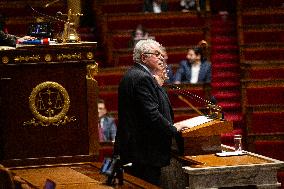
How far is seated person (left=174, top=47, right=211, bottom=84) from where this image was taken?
8773 mm

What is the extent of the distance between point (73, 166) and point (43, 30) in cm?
74

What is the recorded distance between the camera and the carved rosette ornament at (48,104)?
13.9 feet

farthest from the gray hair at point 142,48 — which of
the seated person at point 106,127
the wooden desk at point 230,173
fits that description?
the seated person at point 106,127

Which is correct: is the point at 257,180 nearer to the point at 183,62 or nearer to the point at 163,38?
the point at 183,62

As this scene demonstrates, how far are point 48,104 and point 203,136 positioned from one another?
850mm

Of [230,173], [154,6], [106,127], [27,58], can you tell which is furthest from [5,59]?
[154,6]

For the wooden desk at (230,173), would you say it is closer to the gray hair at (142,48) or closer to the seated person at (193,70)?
the gray hair at (142,48)

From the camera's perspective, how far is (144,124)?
13.9 ft

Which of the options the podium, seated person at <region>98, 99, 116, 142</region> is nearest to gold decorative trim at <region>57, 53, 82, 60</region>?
the podium

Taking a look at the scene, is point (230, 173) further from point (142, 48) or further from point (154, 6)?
point (154, 6)

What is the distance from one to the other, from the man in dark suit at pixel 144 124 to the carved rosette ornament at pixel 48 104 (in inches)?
12.2

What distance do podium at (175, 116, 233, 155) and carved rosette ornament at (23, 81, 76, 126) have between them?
66 cm

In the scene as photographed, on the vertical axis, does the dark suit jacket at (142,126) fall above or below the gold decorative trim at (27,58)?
below

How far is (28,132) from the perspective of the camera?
13.9ft
